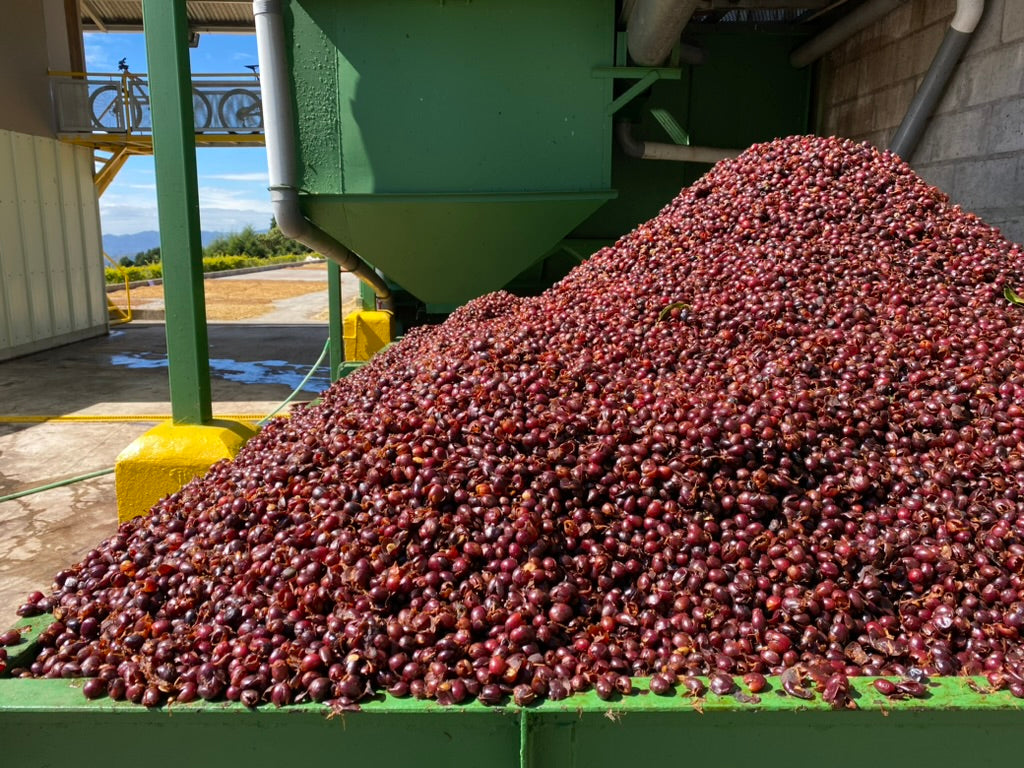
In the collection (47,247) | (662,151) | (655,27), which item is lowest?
(47,247)

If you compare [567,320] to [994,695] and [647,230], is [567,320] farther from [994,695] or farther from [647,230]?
[994,695]

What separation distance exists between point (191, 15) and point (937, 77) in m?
14.8

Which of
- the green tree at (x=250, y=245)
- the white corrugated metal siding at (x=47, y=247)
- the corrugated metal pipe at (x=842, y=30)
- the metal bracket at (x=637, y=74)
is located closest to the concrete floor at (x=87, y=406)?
the white corrugated metal siding at (x=47, y=247)

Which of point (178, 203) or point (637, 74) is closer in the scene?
point (178, 203)

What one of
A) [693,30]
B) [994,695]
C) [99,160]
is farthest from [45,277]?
[994,695]

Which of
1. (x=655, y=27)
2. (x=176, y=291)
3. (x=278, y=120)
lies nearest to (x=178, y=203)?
(x=176, y=291)

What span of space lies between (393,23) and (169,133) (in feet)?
5.19

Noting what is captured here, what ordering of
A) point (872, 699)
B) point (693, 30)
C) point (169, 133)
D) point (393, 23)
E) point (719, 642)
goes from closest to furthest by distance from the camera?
point (872, 699) < point (719, 642) < point (169, 133) < point (393, 23) < point (693, 30)

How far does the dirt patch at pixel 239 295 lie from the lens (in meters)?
17.0

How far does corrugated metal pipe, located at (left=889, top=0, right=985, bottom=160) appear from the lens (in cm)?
395

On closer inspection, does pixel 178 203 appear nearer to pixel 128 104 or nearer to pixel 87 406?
pixel 87 406

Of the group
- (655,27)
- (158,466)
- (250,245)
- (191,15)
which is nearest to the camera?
(158,466)

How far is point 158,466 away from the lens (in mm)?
3332

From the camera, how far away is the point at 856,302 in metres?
2.53
